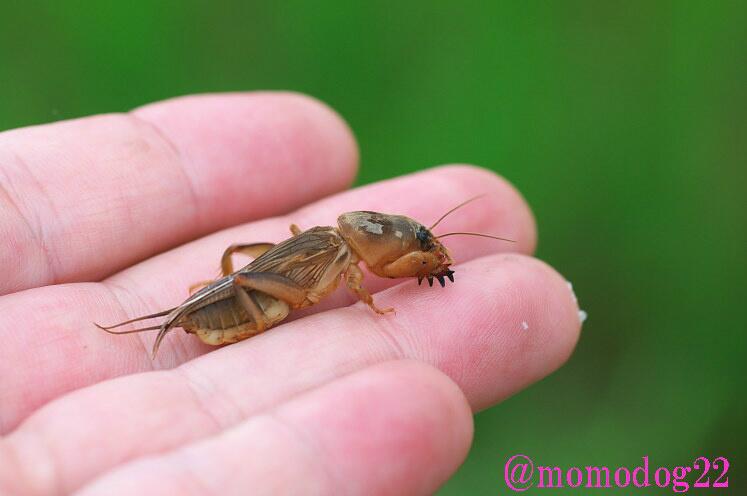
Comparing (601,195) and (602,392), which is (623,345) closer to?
(602,392)

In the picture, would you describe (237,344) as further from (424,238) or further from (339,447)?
(424,238)

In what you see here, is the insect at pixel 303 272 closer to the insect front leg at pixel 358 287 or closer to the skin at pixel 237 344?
the insect front leg at pixel 358 287

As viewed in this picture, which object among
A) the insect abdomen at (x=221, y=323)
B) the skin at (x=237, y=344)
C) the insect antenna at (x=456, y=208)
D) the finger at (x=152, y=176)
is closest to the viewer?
the skin at (x=237, y=344)

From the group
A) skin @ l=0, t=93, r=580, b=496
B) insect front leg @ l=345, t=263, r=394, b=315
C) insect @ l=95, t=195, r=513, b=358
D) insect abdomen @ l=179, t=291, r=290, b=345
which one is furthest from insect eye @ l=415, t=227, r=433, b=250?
insect abdomen @ l=179, t=291, r=290, b=345

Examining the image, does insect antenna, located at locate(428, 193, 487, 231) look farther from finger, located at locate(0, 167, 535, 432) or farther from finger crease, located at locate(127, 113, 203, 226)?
finger crease, located at locate(127, 113, 203, 226)

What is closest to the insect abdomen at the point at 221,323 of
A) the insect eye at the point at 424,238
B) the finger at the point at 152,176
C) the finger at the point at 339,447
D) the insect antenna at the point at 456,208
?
the finger at the point at 152,176

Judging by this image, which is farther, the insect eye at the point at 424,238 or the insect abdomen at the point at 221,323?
the insect eye at the point at 424,238
